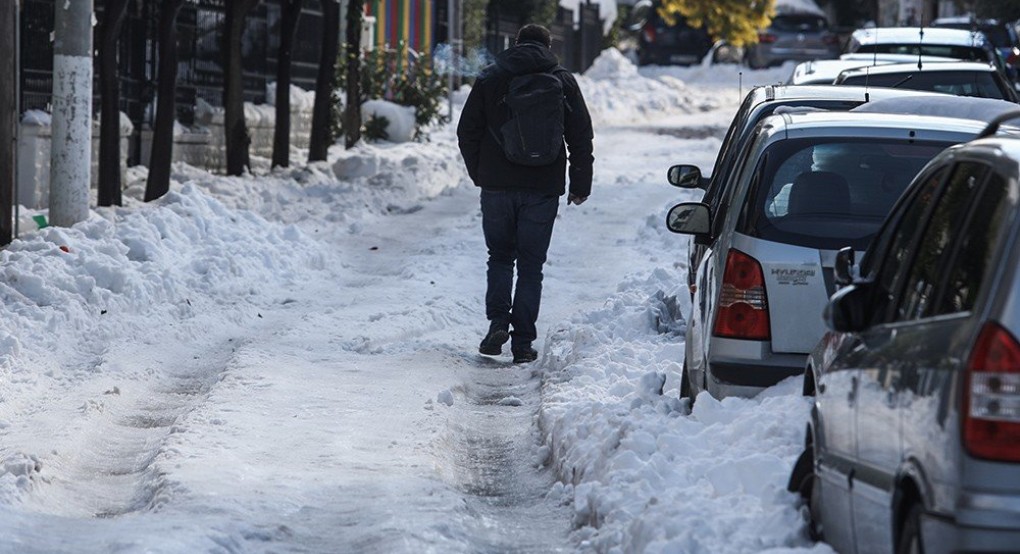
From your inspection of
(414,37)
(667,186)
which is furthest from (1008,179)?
(414,37)

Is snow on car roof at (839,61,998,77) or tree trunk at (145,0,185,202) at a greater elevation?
snow on car roof at (839,61,998,77)

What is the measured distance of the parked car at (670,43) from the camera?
52594mm

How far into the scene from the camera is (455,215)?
62.0 feet

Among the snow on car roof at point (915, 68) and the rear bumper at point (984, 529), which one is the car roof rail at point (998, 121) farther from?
the snow on car roof at point (915, 68)

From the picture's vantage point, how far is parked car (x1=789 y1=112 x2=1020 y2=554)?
378cm

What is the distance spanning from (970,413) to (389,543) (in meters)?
2.89

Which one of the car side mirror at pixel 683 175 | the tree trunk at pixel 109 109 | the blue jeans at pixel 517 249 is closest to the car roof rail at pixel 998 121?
the blue jeans at pixel 517 249

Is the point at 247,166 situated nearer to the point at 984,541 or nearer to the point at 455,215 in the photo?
the point at 455,215

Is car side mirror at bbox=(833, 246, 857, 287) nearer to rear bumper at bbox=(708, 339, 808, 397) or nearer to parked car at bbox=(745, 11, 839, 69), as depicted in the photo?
rear bumper at bbox=(708, 339, 808, 397)

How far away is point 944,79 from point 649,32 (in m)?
39.1

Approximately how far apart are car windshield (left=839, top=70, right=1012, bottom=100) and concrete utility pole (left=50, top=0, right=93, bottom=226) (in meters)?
5.93

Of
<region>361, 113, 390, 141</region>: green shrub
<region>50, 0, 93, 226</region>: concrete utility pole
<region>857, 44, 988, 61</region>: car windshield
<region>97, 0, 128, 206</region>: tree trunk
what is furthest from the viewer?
<region>361, 113, 390, 141</region>: green shrub

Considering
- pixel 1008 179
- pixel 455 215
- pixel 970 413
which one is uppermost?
pixel 1008 179

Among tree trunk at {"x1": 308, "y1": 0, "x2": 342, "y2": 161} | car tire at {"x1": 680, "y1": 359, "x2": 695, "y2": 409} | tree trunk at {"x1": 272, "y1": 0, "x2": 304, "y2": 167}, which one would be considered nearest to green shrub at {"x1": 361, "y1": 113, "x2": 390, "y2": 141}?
tree trunk at {"x1": 308, "y1": 0, "x2": 342, "y2": 161}
